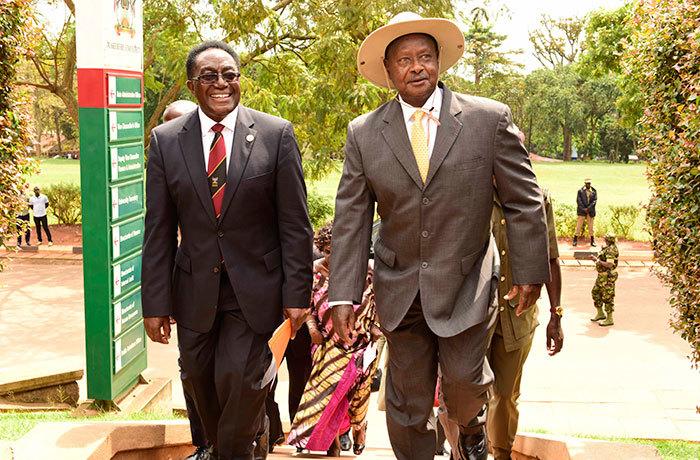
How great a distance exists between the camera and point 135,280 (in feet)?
25.8

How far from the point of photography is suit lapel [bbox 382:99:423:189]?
383 cm

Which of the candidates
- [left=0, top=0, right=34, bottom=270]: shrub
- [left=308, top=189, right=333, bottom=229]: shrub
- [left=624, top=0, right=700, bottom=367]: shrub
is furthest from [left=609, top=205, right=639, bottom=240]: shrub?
[left=0, top=0, right=34, bottom=270]: shrub

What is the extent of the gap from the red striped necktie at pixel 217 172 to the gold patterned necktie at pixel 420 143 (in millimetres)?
929

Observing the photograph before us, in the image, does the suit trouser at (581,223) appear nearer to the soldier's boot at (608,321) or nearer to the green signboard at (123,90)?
the soldier's boot at (608,321)

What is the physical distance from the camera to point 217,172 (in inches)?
167

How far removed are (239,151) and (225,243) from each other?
43 centimetres

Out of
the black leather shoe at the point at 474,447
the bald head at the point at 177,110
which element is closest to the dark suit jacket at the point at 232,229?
the black leather shoe at the point at 474,447

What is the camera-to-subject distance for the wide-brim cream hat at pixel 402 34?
12.6 feet

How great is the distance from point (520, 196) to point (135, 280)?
4.84m

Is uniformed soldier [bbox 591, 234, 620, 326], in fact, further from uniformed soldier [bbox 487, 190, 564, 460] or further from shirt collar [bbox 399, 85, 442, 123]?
shirt collar [bbox 399, 85, 442, 123]

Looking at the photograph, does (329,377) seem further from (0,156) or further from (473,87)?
(473,87)

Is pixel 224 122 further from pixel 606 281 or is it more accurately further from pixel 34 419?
pixel 606 281

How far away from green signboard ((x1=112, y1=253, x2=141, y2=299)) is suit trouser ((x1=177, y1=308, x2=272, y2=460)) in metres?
3.20

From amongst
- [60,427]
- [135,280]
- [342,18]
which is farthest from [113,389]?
[342,18]
